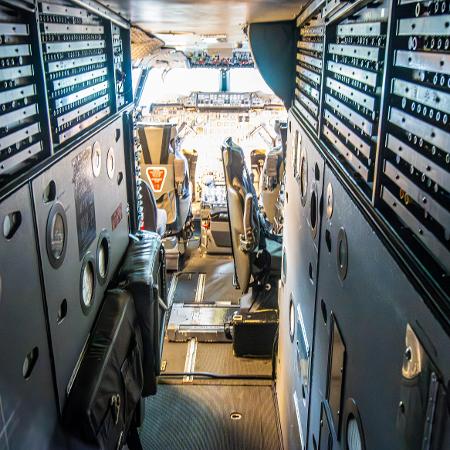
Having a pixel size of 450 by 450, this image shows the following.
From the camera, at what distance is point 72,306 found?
2.07m

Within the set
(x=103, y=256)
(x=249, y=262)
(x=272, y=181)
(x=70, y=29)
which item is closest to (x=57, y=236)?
(x=103, y=256)

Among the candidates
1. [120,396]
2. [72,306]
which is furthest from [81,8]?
[120,396]

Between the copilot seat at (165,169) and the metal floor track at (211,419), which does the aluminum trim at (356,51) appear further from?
the copilot seat at (165,169)

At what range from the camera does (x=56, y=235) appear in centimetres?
189

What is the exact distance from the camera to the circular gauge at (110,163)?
9.10 feet

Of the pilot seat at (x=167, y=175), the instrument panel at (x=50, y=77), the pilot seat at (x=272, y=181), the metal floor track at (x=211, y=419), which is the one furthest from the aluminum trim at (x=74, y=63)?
the pilot seat at (x=272, y=181)

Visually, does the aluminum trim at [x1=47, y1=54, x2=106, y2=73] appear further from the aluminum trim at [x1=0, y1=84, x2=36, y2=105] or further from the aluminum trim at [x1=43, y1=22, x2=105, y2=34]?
the aluminum trim at [x1=0, y1=84, x2=36, y2=105]

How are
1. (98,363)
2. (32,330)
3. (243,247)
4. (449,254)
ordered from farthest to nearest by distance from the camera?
(243,247) → (98,363) → (32,330) → (449,254)

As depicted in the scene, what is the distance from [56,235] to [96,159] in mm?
717

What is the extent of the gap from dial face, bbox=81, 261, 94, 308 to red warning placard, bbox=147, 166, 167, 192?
4.77m

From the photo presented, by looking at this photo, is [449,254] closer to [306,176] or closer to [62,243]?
[62,243]

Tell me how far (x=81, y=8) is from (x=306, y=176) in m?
1.32

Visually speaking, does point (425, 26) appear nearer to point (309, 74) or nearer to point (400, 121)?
point (400, 121)

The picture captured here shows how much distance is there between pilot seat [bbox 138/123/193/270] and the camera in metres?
6.93
